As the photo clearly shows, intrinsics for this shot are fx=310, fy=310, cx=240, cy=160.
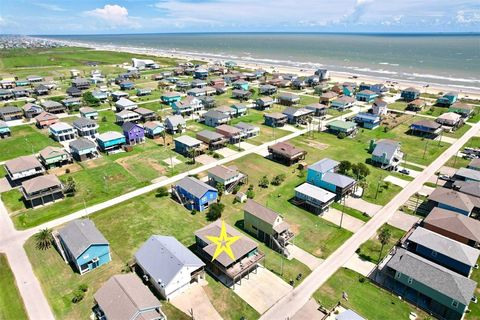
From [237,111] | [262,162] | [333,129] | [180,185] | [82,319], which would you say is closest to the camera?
[82,319]

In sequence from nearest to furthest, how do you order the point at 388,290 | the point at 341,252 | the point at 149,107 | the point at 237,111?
the point at 388,290
the point at 341,252
the point at 237,111
the point at 149,107

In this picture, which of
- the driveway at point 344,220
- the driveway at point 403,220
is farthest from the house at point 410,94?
the driveway at point 344,220

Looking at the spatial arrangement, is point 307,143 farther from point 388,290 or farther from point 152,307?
point 152,307

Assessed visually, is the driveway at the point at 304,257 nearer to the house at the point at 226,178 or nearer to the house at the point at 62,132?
the house at the point at 226,178

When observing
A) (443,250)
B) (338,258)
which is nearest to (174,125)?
(338,258)

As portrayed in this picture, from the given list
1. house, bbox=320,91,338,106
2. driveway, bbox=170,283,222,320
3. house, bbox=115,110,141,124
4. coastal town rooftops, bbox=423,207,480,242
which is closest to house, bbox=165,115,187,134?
house, bbox=115,110,141,124

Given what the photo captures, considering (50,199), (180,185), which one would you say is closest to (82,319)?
(180,185)

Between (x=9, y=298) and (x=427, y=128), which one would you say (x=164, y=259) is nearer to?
(x=9, y=298)
